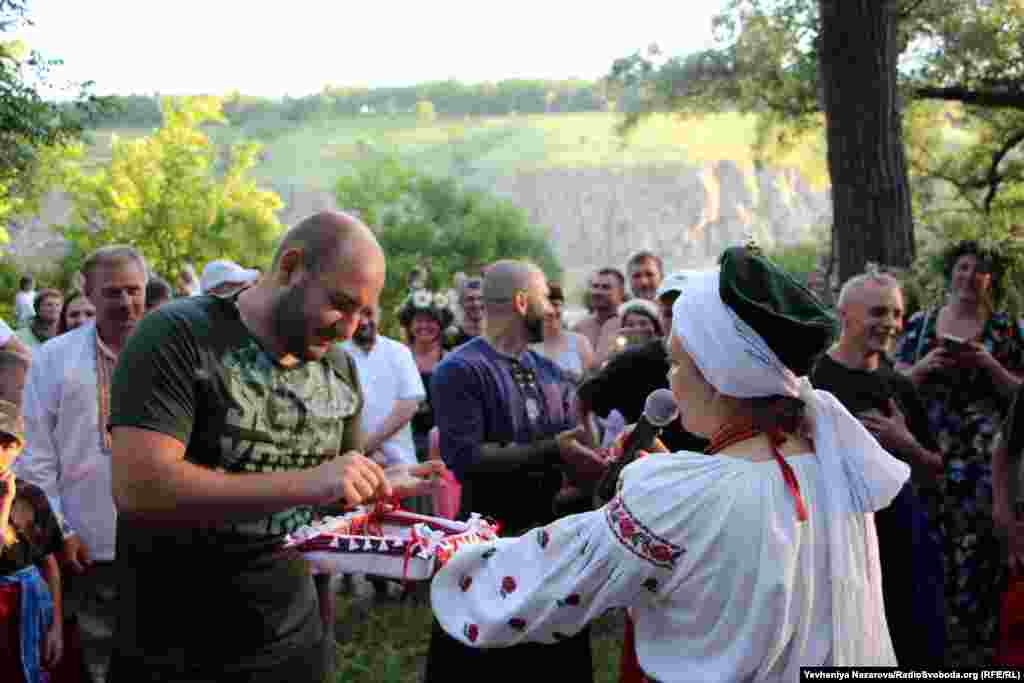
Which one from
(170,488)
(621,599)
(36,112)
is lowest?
(621,599)

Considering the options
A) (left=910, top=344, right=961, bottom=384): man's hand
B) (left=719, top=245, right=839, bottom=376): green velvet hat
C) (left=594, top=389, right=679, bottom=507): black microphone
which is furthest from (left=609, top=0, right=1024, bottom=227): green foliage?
(left=719, top=245, right=839, bottom=376): green velvet hat

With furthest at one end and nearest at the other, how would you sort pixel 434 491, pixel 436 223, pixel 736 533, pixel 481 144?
1. pixel 481 144
2. pixel 436 223
3. pixel 434 491
4. pixel 736 533

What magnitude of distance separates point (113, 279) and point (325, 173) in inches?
3234

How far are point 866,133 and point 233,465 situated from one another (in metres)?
7.04

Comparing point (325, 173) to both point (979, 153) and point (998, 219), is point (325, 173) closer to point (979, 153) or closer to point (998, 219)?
point (979, 153)

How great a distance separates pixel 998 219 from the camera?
7020 millimetres

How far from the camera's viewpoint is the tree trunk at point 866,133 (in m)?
8.30

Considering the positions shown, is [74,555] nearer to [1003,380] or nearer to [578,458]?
[578,458]

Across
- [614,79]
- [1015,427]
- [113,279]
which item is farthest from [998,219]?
[614,79]

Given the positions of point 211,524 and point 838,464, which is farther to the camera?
point 211,524

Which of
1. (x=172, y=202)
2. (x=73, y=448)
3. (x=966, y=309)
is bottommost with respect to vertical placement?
(x=73, y=448)

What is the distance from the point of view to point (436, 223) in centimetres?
4831

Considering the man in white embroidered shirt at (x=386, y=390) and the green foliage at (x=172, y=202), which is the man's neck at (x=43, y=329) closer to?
the man in white embroidered shirt at (x=386, y=390)

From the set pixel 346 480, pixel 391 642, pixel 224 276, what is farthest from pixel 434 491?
pixel 224 276
